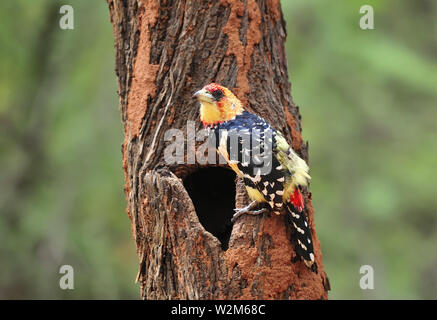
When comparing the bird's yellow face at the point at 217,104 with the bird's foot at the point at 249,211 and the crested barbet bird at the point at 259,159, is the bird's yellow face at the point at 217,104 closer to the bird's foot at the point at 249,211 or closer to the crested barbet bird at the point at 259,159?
the crested barbet bird at the point at 259,159

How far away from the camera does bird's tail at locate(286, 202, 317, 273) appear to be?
394 cm

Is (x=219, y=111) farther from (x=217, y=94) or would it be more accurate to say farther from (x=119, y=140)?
(x=119, y=140)

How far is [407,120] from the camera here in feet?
36.4

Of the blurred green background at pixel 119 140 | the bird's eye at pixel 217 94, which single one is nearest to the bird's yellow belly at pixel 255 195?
the bird's eye at pixel 217 94

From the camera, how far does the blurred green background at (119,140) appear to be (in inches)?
343

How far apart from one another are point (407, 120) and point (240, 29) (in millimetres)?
7792

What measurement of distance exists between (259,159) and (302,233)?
2.12 feet

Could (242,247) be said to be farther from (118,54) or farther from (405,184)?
(405,184)

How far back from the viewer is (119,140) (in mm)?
9789

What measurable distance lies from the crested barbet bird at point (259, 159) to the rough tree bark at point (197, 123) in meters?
0.13
